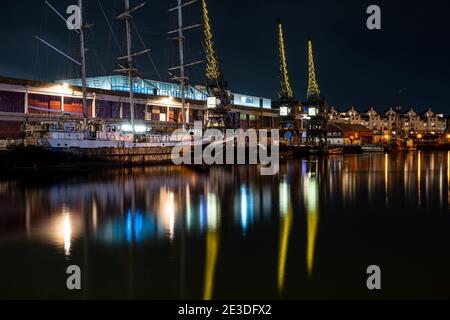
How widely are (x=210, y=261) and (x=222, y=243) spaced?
2.01 meters

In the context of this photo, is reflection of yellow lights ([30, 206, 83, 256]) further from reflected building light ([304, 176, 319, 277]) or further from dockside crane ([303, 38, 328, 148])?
dockside crane ([303, 38, 328, 148])

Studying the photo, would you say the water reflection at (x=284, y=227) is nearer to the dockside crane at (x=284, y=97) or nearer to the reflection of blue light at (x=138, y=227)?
the reflection of blue light at (x=138, y=227)

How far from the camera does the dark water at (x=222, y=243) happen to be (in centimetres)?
1005

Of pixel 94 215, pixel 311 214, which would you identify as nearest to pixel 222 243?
pixel 311 214

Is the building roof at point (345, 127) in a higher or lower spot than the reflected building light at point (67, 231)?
higher

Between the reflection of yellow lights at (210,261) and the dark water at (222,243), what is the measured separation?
3cm

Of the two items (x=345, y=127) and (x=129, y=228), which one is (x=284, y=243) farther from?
(x=345, y=127)

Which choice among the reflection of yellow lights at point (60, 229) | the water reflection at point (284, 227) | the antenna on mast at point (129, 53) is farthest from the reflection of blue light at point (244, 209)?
the antenna on mast at point (129, 53)

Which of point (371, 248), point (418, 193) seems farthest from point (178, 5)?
point (371, 248)

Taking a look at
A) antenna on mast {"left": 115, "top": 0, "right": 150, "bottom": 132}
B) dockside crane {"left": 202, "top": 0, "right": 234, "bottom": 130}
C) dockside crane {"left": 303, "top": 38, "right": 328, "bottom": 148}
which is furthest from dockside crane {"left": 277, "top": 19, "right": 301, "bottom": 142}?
antenna on mast {"left": 115, "top": 0, "right": 150, "bottom": 132}

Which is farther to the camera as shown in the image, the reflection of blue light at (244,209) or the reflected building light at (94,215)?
the reflection of blue light at (244,209)

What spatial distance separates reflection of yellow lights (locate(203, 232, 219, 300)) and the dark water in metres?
0.03

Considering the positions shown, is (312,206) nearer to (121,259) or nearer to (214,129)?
(121,259)
